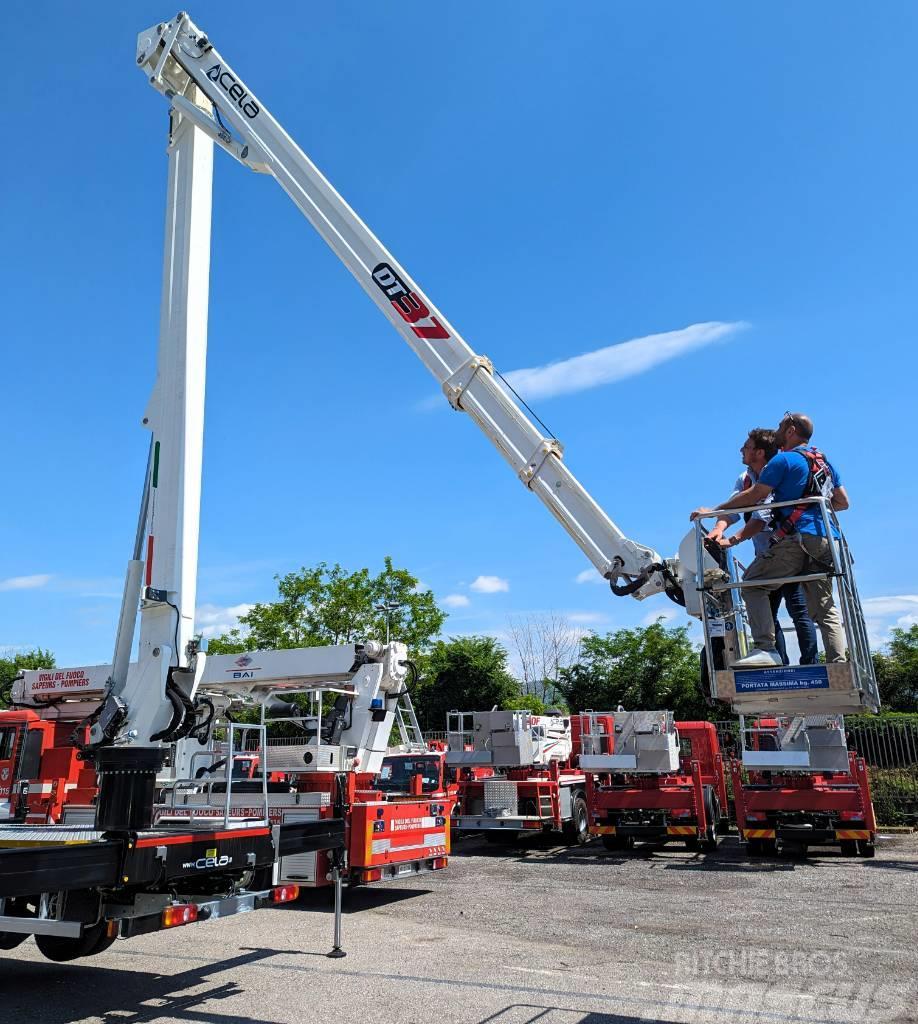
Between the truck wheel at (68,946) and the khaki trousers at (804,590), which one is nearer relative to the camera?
the khaki trousers at (804,590)

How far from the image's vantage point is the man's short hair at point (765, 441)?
6.13 meters

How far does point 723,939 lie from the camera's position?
852 cm

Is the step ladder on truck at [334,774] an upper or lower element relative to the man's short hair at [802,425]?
lower

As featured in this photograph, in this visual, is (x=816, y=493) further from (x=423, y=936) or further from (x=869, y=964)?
(x=423, y=936)

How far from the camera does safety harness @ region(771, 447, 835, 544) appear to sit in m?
5.66

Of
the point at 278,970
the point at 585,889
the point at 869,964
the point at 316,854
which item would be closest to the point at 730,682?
the point at 869,964

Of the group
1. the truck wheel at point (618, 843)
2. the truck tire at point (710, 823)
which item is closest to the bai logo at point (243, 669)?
the truck wheel at point (618, 843)

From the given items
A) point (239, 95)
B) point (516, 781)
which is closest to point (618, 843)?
point (516, 781)

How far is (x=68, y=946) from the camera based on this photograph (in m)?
7.26

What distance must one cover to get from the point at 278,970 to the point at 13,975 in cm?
224

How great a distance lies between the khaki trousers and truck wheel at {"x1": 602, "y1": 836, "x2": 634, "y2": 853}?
1116 cm

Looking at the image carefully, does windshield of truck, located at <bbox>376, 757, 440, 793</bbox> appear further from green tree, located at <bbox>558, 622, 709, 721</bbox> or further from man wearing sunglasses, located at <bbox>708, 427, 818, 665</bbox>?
green tree, located at <bbox>558, 622, 709, 721</bbox>

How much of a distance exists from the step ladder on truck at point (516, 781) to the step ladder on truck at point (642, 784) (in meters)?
0.64

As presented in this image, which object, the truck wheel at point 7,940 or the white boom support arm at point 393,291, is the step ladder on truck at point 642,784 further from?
the truck wheel at point 7,940
